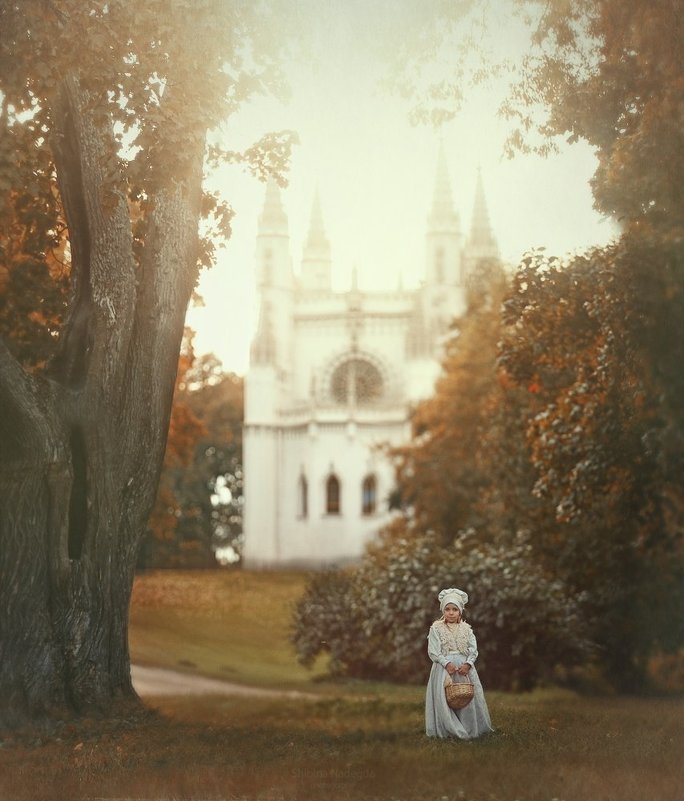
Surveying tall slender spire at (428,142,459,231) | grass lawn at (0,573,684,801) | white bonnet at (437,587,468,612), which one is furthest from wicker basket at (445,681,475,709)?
tall slender spire at (428,142,459,231)

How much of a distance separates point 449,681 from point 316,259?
42119 mm

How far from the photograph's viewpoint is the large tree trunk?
9664mm

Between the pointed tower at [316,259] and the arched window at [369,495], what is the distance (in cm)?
795

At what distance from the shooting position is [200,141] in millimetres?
11172

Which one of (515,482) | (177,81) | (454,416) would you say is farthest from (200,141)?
(454,416)

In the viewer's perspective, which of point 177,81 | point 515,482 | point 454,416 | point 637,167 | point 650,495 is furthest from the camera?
point 454,416

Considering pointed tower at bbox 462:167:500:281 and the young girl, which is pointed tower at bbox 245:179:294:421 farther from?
the young girl

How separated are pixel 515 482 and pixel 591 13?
25.4ft

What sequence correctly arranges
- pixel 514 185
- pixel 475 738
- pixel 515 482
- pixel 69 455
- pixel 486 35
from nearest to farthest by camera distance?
pixel 475 738
pixel 69 455
pixel 486 35
pixel 514 185
pixel 515 482

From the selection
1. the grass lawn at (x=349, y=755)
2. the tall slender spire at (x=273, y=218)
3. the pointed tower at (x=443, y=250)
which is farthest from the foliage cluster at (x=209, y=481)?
the grass lawn at (x=349, y=755)

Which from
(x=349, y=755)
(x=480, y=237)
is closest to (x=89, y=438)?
(x=349, y=755)

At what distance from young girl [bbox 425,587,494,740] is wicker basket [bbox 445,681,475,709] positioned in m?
0.04

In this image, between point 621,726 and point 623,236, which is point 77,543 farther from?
point 623,236

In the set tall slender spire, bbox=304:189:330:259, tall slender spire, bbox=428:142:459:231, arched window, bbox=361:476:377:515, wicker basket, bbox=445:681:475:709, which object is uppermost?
tall slender spire, bbox=304:189:330:259
